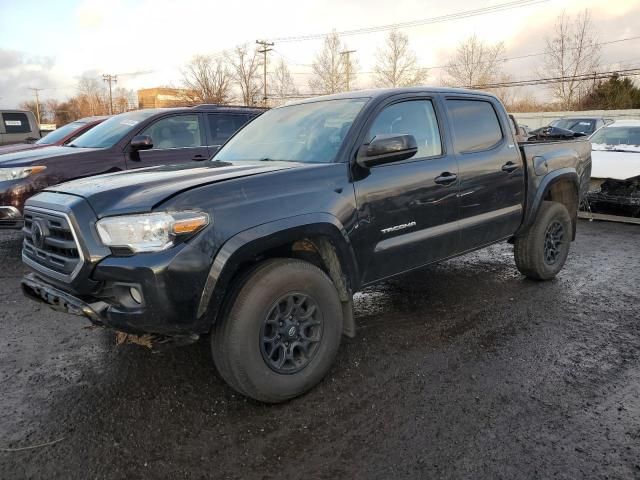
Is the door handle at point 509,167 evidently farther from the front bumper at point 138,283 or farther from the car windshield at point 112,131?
the car windshield at point 112,131

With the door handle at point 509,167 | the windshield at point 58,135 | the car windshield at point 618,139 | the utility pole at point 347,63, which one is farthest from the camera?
the utility pole at point 347,63

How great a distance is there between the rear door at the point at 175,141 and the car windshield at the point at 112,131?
229mm

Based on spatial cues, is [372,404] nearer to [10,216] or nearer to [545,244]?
[545,244]

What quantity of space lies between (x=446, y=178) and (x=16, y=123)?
15.4 meters

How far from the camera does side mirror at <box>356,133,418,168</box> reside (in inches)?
123

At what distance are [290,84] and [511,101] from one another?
22.3 metres

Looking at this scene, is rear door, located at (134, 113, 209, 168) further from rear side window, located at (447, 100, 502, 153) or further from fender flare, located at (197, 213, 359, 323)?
fender flare, located at (197, 213, 359, 323)

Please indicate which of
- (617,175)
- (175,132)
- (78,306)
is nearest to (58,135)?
(175,132)

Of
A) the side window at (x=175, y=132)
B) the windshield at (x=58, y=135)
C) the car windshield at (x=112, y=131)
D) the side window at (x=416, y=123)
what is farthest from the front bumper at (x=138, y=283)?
the windshield at (x=58, y=135)

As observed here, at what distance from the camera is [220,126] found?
7434 millimetres

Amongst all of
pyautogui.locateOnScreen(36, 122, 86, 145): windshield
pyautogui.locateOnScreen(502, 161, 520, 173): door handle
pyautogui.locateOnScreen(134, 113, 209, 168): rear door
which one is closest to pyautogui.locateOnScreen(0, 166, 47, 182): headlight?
pyautogui.locateOnScreen(134, 113, 209, 168): rear door

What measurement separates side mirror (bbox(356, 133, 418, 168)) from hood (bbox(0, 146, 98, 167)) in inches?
177

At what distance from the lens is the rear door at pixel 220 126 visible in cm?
732

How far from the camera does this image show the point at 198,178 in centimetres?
286
